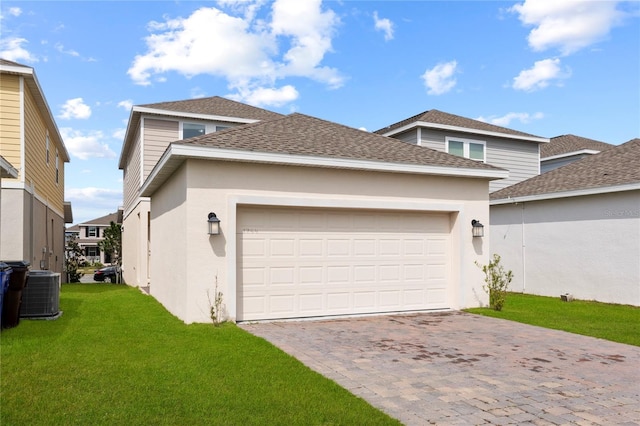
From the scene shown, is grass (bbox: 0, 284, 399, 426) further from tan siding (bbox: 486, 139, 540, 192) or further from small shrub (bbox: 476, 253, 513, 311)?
tan siding (bbox: 486, 139, 540, 192)

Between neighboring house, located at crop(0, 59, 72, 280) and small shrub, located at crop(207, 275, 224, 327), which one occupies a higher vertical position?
neighboring house, located at crop(0, 59, 72, 280)

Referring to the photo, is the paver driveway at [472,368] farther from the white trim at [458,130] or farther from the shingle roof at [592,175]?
the white trim at [458,130]

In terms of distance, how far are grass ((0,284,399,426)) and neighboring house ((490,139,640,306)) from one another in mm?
10415

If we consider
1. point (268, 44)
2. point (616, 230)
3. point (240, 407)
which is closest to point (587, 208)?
point (616, 230)

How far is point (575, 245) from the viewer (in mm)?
13891

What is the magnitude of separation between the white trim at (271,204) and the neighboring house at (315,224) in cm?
2

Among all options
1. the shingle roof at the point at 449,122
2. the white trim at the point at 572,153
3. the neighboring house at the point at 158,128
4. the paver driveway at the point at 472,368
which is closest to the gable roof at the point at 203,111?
the neighboring house at the point at 158,128

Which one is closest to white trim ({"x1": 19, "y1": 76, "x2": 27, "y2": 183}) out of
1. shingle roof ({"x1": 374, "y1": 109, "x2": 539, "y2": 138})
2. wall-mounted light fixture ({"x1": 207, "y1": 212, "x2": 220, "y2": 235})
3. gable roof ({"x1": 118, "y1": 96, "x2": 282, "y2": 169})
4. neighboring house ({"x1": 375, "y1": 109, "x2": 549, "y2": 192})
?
gable roof ({"x1": 118, "y1": 96, "x2": 282, "y2": 169})

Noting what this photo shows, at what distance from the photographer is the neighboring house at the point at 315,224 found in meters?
8.74

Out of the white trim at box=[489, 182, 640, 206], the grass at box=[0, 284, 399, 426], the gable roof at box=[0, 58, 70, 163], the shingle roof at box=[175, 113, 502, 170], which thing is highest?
the gable roof at box=[0, 58, 70, 163]

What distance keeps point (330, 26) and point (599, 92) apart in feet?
24.6

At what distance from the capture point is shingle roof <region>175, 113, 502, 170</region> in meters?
9.19

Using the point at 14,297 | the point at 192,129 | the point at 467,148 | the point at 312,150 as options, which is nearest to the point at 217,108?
the point at 192,129

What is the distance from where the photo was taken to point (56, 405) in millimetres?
4312
